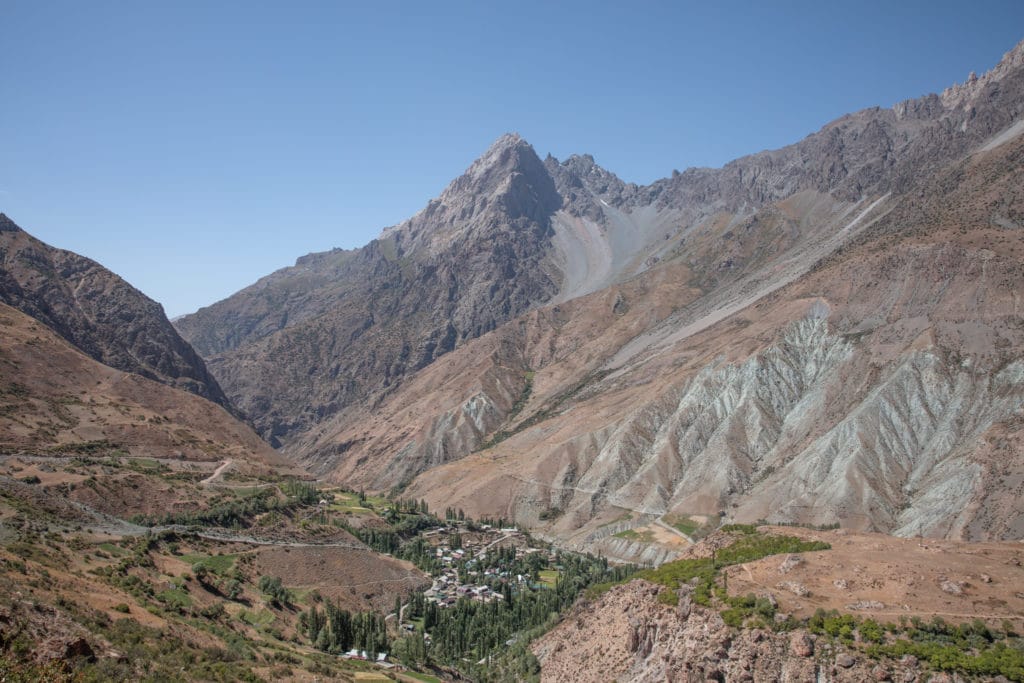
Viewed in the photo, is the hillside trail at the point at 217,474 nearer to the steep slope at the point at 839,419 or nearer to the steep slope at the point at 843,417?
the steep slope at the point at 839,419

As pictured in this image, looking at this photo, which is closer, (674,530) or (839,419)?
(674,530)

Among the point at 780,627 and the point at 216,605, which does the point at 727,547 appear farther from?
the point at 216,605

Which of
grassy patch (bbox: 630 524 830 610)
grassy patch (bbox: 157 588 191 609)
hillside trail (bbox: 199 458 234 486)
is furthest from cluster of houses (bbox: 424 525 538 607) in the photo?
grassy patch (bbox: 630 524 830 610)

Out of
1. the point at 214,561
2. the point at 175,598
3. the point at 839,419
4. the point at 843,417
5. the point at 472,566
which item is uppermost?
the point at 175,598

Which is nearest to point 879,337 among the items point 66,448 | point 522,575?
point 522,575

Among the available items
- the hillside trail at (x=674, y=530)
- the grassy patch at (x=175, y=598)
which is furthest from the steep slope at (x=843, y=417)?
the grassy patch at (x=175, y=598)

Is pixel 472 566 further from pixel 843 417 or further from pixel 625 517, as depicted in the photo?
pixel 843 417

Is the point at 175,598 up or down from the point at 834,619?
up

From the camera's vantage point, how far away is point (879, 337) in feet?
507

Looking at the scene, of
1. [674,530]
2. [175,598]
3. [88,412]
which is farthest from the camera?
[674,530]

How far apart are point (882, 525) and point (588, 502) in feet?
190

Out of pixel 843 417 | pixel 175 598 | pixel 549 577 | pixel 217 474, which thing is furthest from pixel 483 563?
pixel 843 417

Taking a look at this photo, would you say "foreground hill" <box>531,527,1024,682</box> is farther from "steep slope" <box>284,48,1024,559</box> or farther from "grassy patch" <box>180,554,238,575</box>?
"steep slope" <box>284,48,1024,559</box>

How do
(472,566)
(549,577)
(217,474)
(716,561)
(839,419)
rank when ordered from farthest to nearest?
(839,419) → (217,474) → (472,566) → (549,577) → (716,561)
